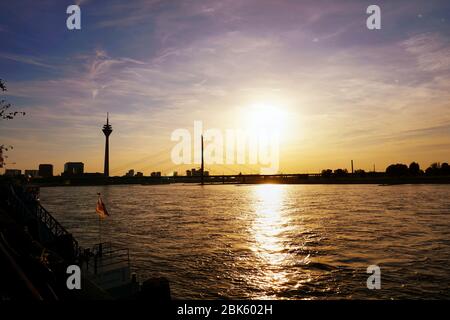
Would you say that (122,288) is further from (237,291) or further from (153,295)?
(153,295)

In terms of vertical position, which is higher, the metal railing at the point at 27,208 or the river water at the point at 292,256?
the metal railing at the point at 27,208

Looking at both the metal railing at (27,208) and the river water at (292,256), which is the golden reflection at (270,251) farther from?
the metal railing at (27,208)

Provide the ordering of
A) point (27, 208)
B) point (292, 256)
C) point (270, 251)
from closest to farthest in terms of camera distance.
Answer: point (27, 208), point (292, 256), point (270, 251)

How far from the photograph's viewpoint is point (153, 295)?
1064 centimetres

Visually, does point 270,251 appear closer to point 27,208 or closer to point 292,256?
point 292,256

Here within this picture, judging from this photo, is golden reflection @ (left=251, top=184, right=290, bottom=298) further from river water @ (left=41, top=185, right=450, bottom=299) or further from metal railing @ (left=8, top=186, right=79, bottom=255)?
metal railing @ (left=8, top=186, right=79, bottom=255)

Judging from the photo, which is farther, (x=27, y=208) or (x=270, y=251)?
(x=270, y=251)

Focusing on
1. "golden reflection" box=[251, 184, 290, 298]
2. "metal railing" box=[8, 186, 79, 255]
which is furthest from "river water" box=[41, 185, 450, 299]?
"metal railing" box=[8, 186, 79, 255]

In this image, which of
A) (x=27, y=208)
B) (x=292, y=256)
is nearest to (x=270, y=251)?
(x=292, y=256)

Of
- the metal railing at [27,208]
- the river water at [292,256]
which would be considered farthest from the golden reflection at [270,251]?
the metal railing at [27,208]

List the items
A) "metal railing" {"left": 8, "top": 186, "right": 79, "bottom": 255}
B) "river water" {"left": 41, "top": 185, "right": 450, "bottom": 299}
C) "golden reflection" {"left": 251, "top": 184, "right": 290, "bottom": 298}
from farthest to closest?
"golden reflection" {"left": 251, "top": 184, "right": 290, "bottom": 298} → "metal railing" {"left": 8, "top": 186, "right": 79, "bottom": 255} → "river water" {"left": 41, "top": 185, "right": 450, "bottom": 299}

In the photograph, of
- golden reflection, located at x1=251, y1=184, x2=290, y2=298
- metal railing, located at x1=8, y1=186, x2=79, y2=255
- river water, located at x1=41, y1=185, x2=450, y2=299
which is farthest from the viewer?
golden reflection, located at x1=251, y1=184, x2=290, y2=298
